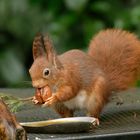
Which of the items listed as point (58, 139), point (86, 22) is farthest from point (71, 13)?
point (58, 139)

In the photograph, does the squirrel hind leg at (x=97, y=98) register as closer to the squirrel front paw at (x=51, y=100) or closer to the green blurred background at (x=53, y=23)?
the squirrel front paw at (x=51, y=100)

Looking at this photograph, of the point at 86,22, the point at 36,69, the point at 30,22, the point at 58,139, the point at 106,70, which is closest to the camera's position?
the point at 58,139

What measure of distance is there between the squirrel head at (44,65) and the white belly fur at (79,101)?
8 centimetres

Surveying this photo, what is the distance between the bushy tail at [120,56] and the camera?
212 cm

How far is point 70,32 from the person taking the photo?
3.62 meters

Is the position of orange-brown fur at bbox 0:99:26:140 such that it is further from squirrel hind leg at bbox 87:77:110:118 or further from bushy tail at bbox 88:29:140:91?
bushy tail at bbox 88:29:140:91

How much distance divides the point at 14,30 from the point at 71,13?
0.42 m

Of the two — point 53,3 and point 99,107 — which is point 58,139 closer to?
point 99,107

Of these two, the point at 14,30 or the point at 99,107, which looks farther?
the point at 14,30

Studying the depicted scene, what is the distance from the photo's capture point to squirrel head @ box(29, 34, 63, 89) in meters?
1.89

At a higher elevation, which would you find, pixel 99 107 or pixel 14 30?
pixel 14 30

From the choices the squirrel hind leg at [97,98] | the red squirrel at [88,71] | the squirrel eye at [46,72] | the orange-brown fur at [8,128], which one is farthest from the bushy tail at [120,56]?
the orange-brown fur at [8,128]

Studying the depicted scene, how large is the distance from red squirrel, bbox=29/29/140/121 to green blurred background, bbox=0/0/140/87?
48.6 inches

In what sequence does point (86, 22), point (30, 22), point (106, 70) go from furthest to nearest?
point (30, 22) → point (86, 22) → point (106, 70)
